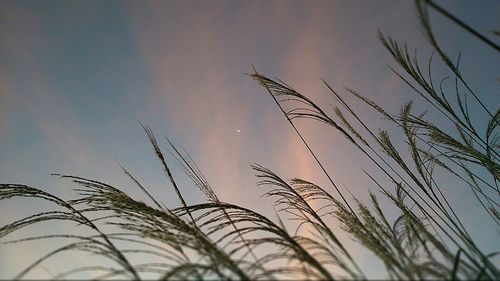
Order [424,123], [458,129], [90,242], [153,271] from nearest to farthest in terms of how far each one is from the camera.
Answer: [153,271] → [90,242] → [424,123] → [458,129]

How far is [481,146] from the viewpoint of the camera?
2.25m

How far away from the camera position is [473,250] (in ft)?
4.09

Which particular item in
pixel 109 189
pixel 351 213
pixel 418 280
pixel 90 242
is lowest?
pixel 418 280

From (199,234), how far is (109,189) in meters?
0.38

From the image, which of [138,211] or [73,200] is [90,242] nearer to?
[138,211]

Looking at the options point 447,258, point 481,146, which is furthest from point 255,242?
point 481,146

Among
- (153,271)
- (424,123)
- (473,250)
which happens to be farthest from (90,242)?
(424,123)

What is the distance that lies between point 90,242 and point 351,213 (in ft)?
3.31

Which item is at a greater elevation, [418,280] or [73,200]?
[73,200]

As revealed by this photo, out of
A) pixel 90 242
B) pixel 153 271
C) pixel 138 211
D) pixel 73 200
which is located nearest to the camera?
pixel 153 271

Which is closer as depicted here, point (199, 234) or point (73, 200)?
point (199, 234)

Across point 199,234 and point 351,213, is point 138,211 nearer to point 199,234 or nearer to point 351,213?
point 199,234

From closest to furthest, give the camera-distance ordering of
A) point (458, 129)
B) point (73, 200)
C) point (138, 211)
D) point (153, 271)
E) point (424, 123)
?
point (153, 271) → point (138, 211) → point (73, 200) → point (424, 123) → point (458, 129)

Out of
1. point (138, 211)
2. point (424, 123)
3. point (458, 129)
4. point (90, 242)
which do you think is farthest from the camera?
point (458, 129)
